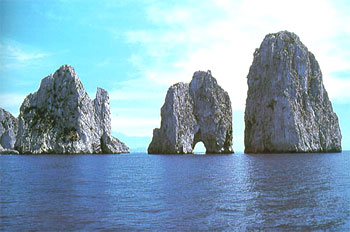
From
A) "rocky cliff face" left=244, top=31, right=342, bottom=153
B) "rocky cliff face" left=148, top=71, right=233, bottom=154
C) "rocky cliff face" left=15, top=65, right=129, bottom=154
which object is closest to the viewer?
"rocky cliff face" left=244, top=31, right=342, bottom=153

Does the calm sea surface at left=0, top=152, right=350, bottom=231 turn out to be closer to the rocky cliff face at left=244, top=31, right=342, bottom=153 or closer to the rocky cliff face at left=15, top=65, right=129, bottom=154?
the rocky cliff face at left=244, top=31, right=342, bottom=153

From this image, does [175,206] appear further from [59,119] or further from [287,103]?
[59,119]

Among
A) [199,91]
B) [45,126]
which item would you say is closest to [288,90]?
[199,91]

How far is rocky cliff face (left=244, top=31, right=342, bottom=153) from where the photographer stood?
461ft

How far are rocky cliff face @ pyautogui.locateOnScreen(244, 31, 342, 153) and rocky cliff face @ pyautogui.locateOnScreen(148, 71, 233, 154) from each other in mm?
14210

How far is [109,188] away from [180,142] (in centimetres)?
11775

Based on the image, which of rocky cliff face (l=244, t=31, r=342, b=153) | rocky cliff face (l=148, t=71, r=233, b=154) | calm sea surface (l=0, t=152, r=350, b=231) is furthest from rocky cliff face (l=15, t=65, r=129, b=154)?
calm sea surface (l=0, t=152, r=350, b=231)

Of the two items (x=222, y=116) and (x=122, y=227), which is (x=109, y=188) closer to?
(x=122, y=227)

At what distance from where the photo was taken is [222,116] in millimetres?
167875

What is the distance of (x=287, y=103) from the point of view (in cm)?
13962

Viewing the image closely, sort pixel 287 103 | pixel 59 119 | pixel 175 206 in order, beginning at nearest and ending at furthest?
pixel 175 206
pixel 287 103
pixel 59 119

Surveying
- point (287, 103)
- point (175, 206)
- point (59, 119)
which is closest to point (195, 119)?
point (287, 103)

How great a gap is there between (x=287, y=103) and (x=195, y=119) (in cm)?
4732

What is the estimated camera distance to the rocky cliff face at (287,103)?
461 ft
